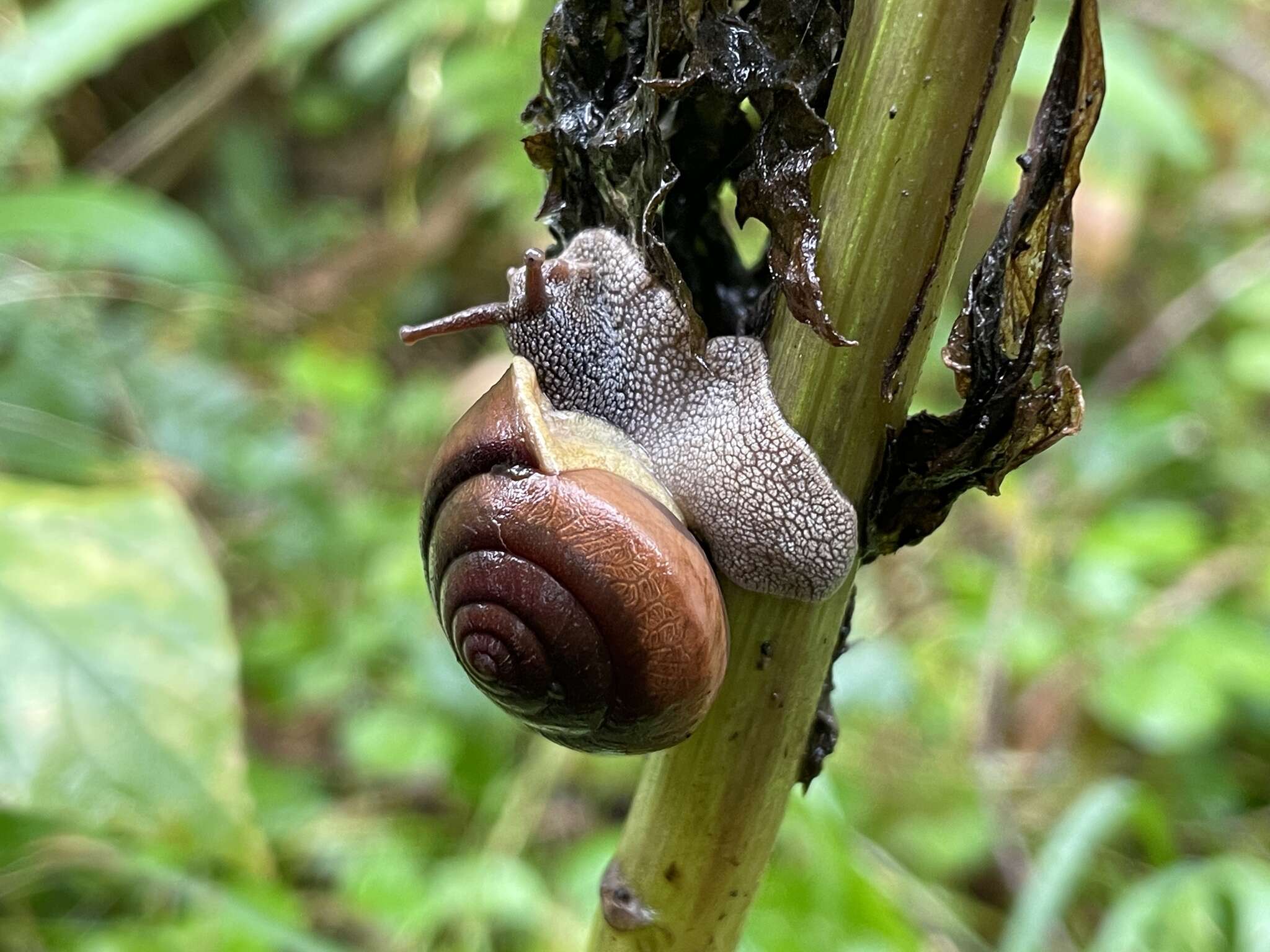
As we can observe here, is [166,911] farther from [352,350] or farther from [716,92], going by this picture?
[352,350]

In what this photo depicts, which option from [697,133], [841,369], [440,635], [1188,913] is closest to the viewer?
[841,369]

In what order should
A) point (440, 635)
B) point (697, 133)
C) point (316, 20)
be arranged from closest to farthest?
point (697, 133)
point (316, 20)
point (440, 635)

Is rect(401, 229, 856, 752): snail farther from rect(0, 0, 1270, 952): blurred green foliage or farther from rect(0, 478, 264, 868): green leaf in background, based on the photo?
rect(0, 478, 264, 868): green leaf in background

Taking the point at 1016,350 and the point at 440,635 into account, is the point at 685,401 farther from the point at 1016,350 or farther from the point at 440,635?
the point at 440,635

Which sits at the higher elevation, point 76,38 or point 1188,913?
point 76,38

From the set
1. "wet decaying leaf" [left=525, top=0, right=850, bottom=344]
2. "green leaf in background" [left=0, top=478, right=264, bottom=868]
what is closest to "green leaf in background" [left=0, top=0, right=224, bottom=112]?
"green leaf in background" [left=0, top=478, right=264, bottom=868]

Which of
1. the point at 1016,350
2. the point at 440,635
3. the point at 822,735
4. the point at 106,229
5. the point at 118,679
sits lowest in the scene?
the point at 440,635

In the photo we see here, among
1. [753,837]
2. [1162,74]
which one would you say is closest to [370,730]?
[753,837]

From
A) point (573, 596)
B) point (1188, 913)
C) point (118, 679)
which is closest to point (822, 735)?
point (573, 596)
